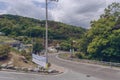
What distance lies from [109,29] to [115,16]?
8142 mm

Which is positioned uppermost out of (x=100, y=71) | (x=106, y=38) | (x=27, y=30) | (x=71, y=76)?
(x=27, y=30)

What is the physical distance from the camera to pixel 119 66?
35.5 metres

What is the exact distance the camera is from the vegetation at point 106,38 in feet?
153

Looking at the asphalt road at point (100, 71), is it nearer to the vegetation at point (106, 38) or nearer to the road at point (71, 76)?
the road at point (71, 76)

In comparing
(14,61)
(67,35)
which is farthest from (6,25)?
(14,61)

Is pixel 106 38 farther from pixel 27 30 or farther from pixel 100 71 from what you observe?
pixel 27 30

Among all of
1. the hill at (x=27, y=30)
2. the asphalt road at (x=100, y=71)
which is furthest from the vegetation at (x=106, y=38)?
the hill at (x=27, y=30)

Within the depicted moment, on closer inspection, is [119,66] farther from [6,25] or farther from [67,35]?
[67,35]

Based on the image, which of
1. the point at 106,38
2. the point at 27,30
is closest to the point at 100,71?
the point at 106,38

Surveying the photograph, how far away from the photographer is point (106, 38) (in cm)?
4906

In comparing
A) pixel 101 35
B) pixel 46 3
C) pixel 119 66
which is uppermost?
pixel 46 3

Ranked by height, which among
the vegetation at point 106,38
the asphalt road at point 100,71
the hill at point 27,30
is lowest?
the asphalt road at point 100,71

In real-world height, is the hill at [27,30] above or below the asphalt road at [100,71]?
above

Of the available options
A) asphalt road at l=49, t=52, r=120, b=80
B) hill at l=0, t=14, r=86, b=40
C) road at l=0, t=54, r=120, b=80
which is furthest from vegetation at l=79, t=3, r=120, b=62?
hill at l=0, t=14, r=86, b=40
